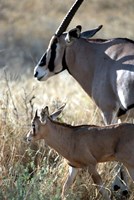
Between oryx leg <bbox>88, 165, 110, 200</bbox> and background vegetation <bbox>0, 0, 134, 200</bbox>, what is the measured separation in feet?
0.46

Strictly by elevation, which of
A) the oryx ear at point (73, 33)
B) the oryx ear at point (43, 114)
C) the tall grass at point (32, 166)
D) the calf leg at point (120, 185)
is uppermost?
the oryx ear at point (73, 33)

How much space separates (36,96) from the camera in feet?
45.2

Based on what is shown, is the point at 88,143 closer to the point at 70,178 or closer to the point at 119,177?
the point at 70,178

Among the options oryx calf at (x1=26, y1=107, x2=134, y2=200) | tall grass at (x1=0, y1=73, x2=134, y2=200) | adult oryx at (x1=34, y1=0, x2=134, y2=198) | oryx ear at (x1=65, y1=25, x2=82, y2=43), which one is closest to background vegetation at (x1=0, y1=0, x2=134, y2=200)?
tall grass at (x1=0, y1=73, x2=134, y2=200)

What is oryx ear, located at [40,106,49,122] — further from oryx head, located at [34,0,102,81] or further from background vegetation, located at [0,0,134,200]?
oryx head, located at [34,0,102,81]

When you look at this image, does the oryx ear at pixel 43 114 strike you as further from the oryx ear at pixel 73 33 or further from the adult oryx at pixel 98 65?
the oryx ear at pixel 73 33

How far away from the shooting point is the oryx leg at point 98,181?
26.1 ft

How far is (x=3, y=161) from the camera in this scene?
8.53 metres

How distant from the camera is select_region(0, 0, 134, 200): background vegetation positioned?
7.96m

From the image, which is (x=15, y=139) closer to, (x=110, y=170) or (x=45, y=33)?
(x=110, y=170)

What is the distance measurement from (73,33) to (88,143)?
1703mm

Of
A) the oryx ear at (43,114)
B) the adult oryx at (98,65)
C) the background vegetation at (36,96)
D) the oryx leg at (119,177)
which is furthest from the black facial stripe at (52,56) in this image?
the oryx ear at (43,114)

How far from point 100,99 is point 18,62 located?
35.1 feet

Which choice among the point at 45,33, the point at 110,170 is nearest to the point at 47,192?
the point at 110,170
